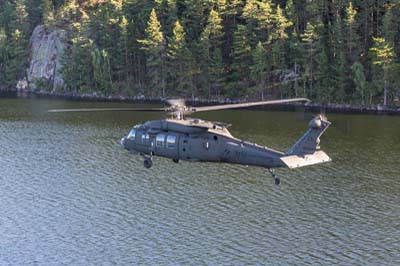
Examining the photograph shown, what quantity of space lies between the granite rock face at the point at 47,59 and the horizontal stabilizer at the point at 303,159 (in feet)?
410

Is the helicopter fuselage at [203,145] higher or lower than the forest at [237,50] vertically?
lower

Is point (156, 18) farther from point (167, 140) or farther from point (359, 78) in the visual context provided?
point (167, 140)

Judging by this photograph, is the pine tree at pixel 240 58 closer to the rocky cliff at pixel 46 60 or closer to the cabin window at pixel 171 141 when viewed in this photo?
the rocky cliff at pixel 46 60

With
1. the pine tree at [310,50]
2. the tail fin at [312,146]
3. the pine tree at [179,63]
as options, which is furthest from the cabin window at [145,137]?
the pine tree at [179,63]

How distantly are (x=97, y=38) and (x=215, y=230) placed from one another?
98846 mm

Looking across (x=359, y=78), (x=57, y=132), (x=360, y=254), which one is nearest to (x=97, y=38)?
(x=57, y=132)

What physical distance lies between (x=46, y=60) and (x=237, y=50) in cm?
5795

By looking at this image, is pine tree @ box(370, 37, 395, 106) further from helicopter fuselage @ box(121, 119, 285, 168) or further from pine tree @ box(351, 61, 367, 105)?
helicopter fuselage @ box(121, 119, 285, 168)

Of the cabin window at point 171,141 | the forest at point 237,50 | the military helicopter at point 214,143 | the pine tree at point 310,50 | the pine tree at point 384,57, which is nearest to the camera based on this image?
the military helicopter at point 214,143

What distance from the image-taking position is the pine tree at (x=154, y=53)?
5344 inches

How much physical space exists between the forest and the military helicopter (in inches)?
3125

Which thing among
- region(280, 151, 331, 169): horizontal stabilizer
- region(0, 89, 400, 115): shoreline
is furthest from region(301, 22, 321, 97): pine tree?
region(280, 151, 331, 169): horizontal stabilizer

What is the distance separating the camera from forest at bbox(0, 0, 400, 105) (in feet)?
388

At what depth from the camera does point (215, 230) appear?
2470 inches
